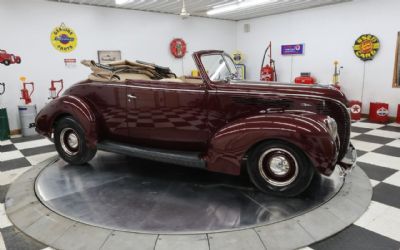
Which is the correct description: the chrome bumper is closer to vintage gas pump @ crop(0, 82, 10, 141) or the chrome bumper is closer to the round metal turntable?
the round metal turntable

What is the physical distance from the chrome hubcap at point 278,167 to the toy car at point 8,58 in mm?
4842

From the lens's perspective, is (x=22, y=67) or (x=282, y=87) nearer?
(x=282, y=87)

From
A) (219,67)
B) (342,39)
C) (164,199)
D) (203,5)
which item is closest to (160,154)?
(164,199)

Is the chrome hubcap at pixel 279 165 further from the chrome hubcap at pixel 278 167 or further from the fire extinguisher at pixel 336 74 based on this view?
the fire extinguisher at pixel 336 74

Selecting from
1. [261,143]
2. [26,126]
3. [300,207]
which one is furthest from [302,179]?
[26,126]

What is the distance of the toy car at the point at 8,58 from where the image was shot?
519 cm

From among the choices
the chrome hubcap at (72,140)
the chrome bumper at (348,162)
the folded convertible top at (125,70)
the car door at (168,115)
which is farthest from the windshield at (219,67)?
the chrome hubcap at (72,140)

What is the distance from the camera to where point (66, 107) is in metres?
3.62

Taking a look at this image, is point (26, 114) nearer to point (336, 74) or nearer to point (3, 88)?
point (3, 88)

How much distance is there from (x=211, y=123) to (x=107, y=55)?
449 centimetres

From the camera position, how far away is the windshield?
313 centimetres

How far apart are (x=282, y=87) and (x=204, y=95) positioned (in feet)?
2.52

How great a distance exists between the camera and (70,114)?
12.0 ft

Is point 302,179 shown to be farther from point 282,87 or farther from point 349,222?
point 282,87
